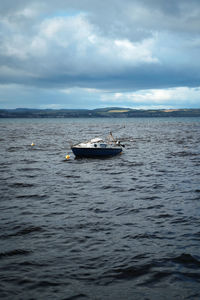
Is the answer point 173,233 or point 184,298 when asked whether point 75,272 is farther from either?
point 173,233

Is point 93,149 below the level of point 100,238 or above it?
above

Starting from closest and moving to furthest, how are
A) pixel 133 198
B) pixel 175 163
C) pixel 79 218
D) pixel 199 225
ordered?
pixel 199 225, pixel 79 218, pixel 133 198, pixel 175 163

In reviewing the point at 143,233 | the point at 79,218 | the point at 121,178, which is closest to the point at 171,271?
the point at 143,233

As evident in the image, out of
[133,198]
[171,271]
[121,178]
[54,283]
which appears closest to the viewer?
[54,283]

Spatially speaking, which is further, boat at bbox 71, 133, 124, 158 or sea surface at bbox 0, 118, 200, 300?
boat at bbox 71, 133, 124, 158

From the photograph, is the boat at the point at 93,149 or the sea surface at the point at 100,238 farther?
the boat at the point at 93,149

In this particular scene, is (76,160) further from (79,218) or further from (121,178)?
(79,218)

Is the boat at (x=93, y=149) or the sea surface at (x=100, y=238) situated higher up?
the boat at (x=93, y=149)

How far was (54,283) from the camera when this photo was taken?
31.5 feet

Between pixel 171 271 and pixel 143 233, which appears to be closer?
pixel 171 271

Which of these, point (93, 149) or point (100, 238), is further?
point (93, 149)

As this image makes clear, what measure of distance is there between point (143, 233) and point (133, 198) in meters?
6.17

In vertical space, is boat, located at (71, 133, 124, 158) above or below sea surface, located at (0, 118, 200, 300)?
above

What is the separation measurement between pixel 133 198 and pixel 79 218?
17.5 ft
